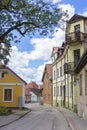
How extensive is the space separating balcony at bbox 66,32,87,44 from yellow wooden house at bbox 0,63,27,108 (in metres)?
8.16

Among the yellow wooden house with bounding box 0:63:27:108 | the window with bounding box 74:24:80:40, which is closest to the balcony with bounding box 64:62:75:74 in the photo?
the window with bounding box 74:24:80:40

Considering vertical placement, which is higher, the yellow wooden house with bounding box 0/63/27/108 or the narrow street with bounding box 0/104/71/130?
the yellow wooden house with bounding box 0/63/27/108

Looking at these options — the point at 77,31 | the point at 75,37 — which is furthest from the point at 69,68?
the point at 77,31

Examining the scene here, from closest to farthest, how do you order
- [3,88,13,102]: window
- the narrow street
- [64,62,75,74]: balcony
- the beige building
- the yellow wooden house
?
the narrow street < the beige building < [64,62,75,74]: balcony < the yellow wooden house < [3,88,13,102]: window

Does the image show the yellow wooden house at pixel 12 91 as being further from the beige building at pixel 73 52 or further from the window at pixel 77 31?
the window at pixel 77 31

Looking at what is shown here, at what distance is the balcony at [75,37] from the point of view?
147ft

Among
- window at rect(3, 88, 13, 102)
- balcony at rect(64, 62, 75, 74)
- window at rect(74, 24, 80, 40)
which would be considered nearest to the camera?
window at rect(74, 24, 80, 40)

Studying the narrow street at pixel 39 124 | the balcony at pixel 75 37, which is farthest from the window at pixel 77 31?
the narrow street at pixel 39 124

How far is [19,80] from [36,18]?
866 inches

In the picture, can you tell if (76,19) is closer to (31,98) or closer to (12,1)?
(12,1)

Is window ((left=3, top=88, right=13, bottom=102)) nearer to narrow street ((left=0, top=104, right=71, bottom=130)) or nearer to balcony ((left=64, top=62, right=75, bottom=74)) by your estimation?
balcony ((left=64, top=62, right=75, bottom=74))

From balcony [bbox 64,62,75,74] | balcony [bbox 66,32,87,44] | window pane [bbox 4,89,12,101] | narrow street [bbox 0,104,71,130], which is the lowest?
narrow street [bbox 0,104,71,130]

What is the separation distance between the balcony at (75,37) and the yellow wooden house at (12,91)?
8.16 m

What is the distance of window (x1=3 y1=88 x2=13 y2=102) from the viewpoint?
47.9 m
